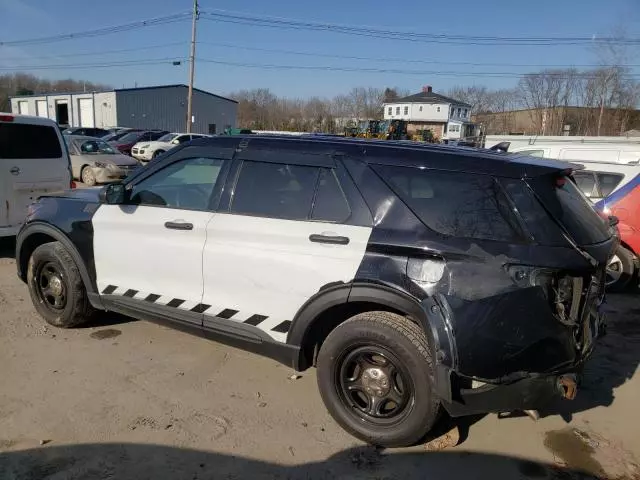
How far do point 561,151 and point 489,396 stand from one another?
371 inches

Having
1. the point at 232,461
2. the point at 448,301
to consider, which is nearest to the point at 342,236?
the point at 448,301

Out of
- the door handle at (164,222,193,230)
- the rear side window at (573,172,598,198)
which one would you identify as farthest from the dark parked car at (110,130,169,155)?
the door handle at (164,222,193,230)

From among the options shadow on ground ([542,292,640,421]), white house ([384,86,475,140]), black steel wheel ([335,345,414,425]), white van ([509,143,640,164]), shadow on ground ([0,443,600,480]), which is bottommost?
shadow on ground ([0,443,600,480])

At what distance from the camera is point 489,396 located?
8.70 feet

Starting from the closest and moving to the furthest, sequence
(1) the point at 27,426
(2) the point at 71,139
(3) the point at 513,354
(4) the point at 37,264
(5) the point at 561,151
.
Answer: (3) the point at 513,354
(1) the point at 27,426
(4) the point at 37,264
(5) the point at 561,151
(2) the point at 71,139

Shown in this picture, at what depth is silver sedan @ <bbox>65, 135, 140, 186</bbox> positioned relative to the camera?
47.9ft


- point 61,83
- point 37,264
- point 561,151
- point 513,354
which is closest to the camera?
point 513,354

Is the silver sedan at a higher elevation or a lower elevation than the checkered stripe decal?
higher

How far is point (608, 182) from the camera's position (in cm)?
748

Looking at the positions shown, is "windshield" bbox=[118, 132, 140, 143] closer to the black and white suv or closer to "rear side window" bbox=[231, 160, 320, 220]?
the black and white suv

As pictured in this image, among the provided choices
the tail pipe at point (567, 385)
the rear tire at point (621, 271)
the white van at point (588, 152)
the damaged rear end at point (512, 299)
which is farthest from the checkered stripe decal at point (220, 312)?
the white van at point (588, 152)

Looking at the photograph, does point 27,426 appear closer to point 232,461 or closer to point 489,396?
point 232,461

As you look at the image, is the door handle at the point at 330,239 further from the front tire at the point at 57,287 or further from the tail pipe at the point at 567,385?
the front tire at the point at 57,287

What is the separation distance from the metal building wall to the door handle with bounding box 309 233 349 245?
159 ft
